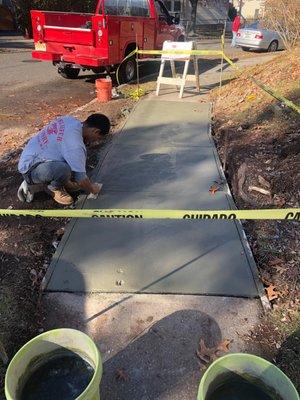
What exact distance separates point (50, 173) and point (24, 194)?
1.88 ft

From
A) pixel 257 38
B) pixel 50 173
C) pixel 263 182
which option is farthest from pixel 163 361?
pixel 257 38

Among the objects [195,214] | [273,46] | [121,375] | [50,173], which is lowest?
[273,46]

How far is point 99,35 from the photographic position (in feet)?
29.2

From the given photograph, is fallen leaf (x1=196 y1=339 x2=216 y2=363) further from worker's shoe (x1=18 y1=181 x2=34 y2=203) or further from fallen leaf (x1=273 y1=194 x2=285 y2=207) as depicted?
worker's shoe (x1=18 y1=181 x2=34 y2=203)

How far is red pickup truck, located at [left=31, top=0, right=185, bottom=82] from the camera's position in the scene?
29.5ft

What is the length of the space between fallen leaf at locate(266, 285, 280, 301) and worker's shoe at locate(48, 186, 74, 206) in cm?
232

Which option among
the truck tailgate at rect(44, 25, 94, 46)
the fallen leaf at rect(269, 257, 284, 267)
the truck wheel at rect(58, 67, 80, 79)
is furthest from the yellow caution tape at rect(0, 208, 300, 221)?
the truck wheel at rect(58, 67, 80, 79)

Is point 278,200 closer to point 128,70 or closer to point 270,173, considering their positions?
point 270,173

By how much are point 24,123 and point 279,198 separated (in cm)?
518

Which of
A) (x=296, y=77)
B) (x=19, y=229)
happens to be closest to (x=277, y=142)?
(x=296, y=77)

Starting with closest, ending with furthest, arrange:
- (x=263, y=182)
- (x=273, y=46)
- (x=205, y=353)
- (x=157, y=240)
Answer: (x=205, y=353), (x=157, y=240), (x=263, y=182), (x=273, y=46)

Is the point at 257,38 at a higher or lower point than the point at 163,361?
lower

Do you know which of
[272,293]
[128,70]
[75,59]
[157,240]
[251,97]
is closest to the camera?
[272,293]

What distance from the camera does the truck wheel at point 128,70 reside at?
10052 millimetres
